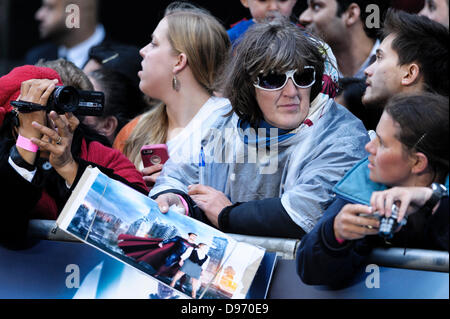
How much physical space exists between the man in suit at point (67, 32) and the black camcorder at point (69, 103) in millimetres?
2769

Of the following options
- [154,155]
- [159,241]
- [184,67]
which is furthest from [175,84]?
[159,241]

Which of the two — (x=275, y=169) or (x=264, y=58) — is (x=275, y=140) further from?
(x=264, y=58)

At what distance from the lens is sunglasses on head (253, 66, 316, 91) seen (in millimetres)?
3164

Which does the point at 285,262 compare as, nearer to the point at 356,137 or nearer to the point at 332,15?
the point at 356,137

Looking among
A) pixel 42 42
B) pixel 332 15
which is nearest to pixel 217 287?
pixel 332 15

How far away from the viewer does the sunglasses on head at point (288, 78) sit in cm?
316

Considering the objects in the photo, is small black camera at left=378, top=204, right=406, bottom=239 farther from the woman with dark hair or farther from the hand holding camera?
the hand holding camera

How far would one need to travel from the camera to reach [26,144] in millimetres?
3066

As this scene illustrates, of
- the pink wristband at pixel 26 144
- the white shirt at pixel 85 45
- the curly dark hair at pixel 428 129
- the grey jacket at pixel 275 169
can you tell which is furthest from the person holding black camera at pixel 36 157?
the white shirt at pixel 85 45

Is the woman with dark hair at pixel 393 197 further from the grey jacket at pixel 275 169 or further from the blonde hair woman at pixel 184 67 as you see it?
the blonde hair woman at pixel 184 67

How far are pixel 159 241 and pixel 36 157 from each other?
73 cm

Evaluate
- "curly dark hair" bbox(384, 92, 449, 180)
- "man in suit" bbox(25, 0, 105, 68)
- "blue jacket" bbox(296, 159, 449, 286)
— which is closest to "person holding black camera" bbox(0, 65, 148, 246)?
"blue jacket" bbox(296, 159, 449, 286)

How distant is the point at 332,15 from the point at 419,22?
1288mm

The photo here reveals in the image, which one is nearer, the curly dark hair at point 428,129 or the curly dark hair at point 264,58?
the curly dark hair at point 428,129
